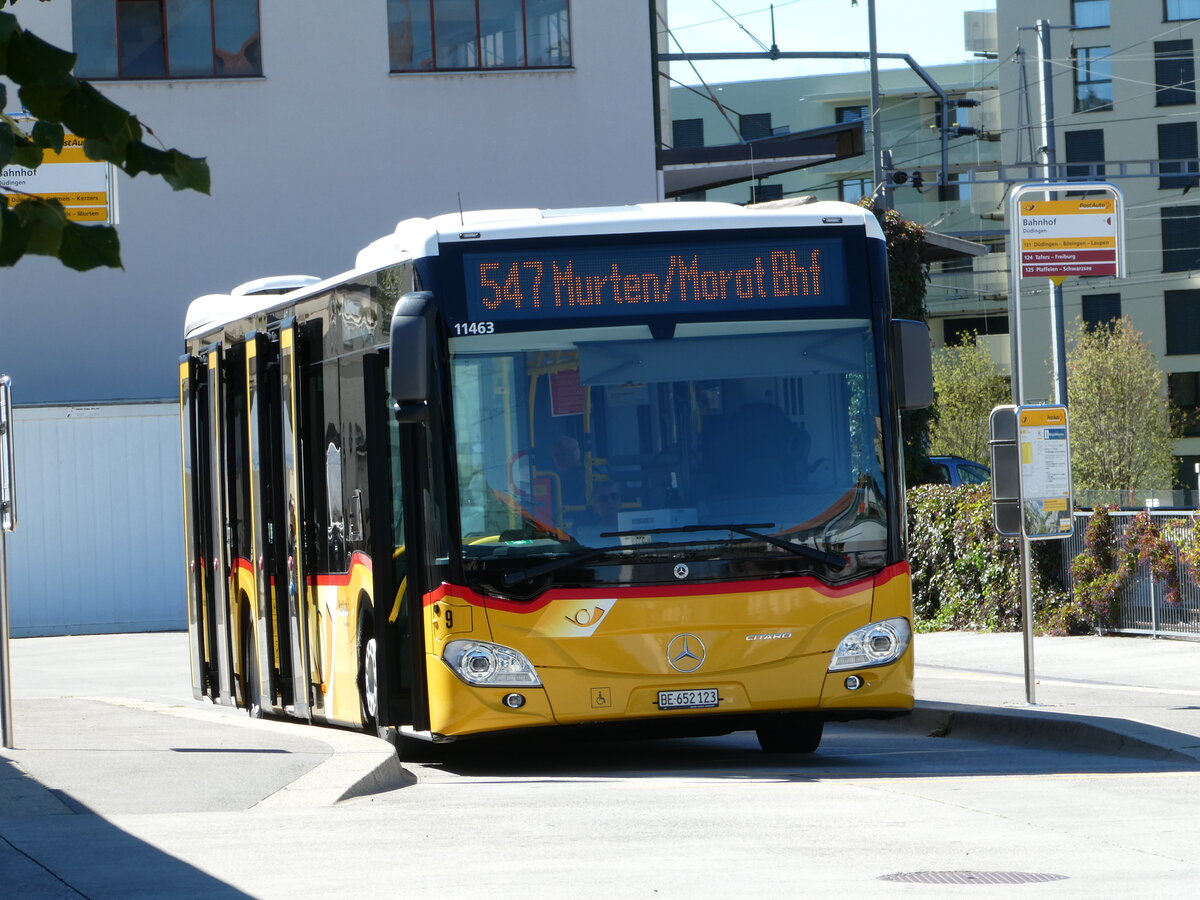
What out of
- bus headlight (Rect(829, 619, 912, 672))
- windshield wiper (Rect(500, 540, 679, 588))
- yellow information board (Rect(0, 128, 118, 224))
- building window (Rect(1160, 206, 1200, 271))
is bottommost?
bus headlight (Rect(829, 619, 912, 672))

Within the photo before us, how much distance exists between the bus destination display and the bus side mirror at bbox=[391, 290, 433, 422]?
0.33 m

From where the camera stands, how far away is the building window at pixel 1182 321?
7062cm

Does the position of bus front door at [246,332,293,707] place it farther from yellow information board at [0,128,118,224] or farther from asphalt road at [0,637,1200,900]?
yellow information board at [0,128,118,224]

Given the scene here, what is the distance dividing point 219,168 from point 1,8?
26604 millimetres

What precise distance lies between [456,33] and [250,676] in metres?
18.7

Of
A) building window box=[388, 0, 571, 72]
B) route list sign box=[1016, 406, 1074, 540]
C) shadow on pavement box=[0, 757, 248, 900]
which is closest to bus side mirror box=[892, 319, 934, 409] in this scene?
route list sign box=[1016, 406, 1074, 540]

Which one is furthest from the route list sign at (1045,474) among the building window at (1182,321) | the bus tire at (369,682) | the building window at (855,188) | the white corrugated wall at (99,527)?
the building window at (1182,321)

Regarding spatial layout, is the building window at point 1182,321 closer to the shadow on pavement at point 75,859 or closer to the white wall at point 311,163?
the white wall at point 311,163

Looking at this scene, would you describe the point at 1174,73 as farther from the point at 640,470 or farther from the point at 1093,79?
the point at 640,470

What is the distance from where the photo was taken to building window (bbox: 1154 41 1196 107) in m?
70.8

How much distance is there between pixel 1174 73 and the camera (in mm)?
71375

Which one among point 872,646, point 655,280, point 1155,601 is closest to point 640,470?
point 655,280

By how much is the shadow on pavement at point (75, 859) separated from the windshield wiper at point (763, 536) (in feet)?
10.5

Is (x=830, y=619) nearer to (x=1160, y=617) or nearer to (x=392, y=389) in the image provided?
(x=392, y=389)
